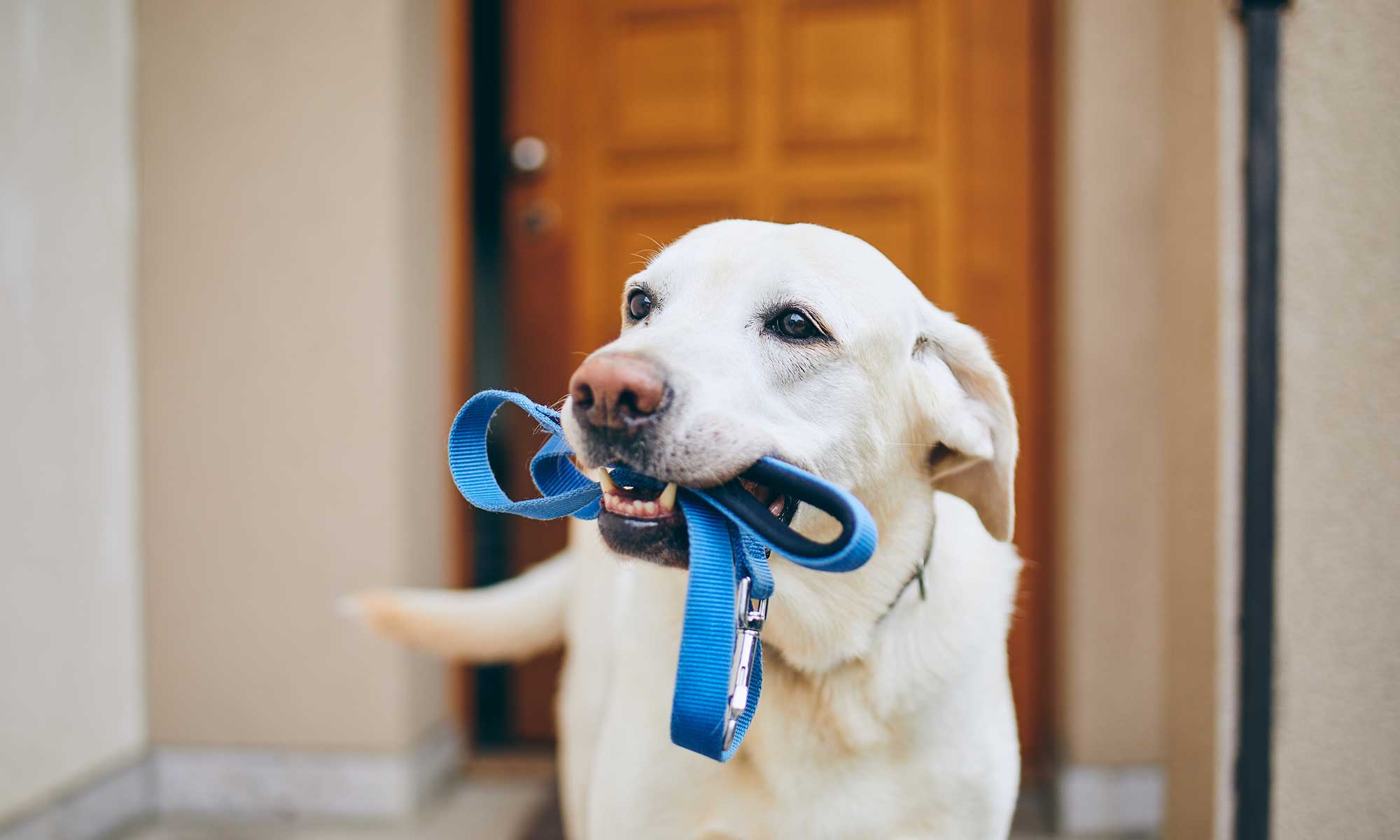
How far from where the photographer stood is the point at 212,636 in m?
2.13

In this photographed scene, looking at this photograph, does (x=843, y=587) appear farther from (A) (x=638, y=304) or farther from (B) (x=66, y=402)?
(B) (x=66, y=402)

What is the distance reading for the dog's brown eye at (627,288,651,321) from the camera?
103 centimetres

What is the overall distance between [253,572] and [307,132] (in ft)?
3.70

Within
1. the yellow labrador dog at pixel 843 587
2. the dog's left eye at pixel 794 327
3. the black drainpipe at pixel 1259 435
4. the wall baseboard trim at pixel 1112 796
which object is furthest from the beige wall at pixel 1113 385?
the dog's left eye at pixel 794 327

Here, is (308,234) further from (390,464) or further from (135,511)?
(135,511)

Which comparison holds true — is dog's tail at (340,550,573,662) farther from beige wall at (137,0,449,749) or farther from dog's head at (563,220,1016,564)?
dog's head at (563,220,1016,564)

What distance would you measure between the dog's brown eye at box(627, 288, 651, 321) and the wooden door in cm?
114

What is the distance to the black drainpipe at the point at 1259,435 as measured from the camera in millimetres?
1288

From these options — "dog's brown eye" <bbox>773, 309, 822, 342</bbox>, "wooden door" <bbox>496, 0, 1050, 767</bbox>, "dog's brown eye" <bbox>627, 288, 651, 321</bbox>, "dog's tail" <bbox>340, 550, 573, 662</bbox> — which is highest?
"wooden door" <bbox>496, 0, 1050, 767</bbox>

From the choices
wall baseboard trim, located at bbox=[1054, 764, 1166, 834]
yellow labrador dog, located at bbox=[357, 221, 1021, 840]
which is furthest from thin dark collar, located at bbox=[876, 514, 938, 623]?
wall baseboard trim, located at bbox=[1054, 764, 1166, 834]

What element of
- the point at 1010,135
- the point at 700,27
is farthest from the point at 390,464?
the point at 1010,135

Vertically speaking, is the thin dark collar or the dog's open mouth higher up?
the dog's open mouth

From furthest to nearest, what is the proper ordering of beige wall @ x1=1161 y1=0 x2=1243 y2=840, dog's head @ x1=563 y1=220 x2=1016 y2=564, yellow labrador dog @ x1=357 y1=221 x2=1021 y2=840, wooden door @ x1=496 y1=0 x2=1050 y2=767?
wooden door @ x1=496 y1=0 x2=1050 y2=767
beige wall @ x1=1161 y1=0 x2=1243 y2=840
yellow labrador dog @ x1=357 y1=221 x2=1021 y2=840
dog's head @ x1=563 y1=220 x2=1016 y2=564

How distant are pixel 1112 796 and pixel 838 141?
1.80 metres
